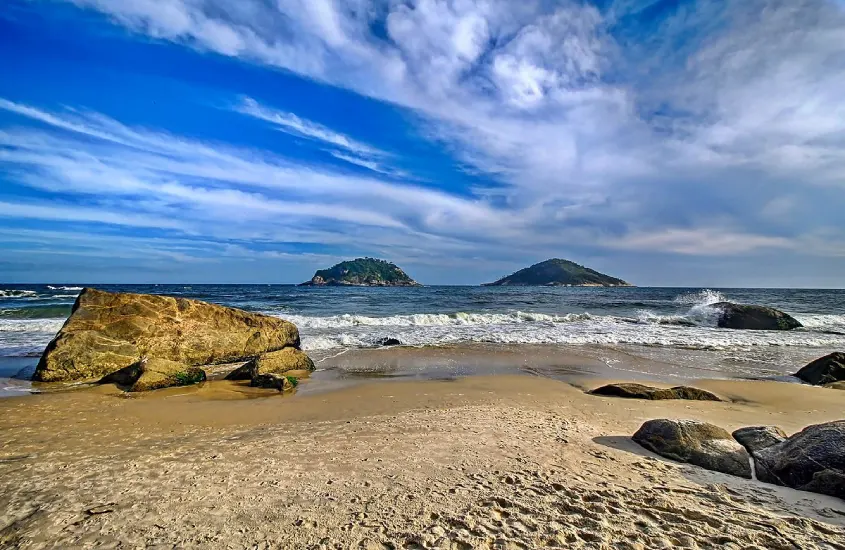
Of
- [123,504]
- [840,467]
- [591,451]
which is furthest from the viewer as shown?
[591,451]

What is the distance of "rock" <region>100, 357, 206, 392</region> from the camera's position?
8734 millimetres

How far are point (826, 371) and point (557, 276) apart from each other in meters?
106

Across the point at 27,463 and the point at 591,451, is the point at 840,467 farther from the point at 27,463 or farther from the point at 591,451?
the point at 27,463

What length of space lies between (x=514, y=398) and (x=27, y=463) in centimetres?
723

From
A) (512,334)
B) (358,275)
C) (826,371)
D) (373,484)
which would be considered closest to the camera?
(373,484)

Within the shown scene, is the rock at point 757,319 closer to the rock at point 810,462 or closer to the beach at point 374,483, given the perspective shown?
the beach at point 374,483

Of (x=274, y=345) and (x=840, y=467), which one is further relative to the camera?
(x=274, y=345)

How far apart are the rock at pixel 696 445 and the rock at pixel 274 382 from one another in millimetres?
6753

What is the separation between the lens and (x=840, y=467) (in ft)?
13.3

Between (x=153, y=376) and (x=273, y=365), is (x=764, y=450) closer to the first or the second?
(x=273, y=365)

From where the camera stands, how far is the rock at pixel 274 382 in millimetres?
8781

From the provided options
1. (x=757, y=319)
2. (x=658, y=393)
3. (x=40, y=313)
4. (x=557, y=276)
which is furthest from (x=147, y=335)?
(x=557, y=276)

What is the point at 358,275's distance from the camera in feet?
355

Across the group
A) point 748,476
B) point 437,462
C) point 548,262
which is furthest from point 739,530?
point 548,262
